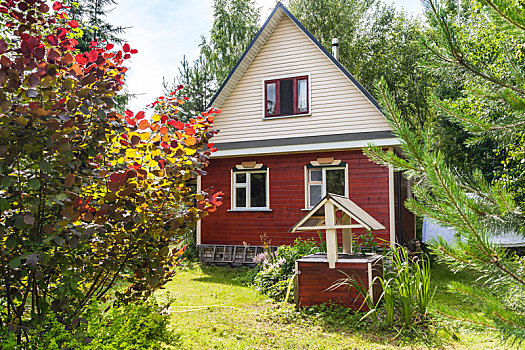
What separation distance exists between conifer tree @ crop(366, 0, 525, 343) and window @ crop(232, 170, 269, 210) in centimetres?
1111

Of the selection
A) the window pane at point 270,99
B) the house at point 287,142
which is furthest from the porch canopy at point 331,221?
the window pane at point 270,99

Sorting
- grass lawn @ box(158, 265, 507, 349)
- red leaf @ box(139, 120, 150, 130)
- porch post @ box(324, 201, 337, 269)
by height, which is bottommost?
grass lawn @ box(158, 265, 507, 349)

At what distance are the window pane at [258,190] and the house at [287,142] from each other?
1.3 inches

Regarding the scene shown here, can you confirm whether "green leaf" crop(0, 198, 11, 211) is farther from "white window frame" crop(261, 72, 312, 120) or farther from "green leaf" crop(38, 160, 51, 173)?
"white window frame" crop(261, 72, 312, 120)

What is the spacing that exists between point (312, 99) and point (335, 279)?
678 centimetres

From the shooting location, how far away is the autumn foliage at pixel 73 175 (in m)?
2.99

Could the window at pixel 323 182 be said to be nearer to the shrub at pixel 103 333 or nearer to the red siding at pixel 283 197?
the red siding at pixel 283 197

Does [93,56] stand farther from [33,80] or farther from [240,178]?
[240,178]

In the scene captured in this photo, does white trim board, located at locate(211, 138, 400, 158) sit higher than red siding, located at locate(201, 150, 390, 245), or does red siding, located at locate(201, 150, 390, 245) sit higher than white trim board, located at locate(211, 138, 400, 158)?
white trim board, located at locate(211, 138, 400, 158)

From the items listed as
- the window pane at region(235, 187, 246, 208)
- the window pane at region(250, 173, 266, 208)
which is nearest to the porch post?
the window pane at region(250, 173, 266, 208)

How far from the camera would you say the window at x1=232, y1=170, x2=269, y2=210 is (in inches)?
519

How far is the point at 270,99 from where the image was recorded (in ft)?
42.9

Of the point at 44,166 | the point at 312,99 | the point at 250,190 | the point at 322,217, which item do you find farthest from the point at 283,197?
the point at 44,166

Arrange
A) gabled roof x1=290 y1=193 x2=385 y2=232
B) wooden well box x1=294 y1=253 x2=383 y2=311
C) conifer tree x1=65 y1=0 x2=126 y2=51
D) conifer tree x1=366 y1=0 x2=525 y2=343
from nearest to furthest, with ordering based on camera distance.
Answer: conifer tree x1=366 y1=0 x2=525 y2=343
wooden well box x1=294 y1=253 x2=383 y2=311
gabled roof x1=290 y1=193 x2=385 y2=232
conifer tree x1=65 y1=0 x2=126 y2=51
